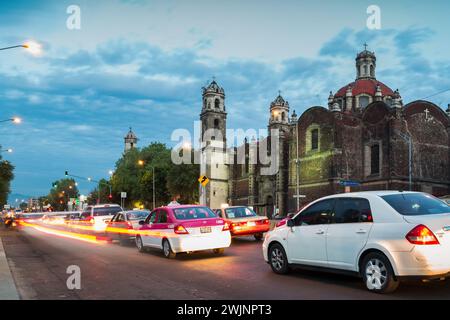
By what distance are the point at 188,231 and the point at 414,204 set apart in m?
7.16

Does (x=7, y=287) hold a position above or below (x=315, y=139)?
below

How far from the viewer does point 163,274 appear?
429 inches

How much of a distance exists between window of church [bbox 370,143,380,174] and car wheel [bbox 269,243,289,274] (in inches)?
1654

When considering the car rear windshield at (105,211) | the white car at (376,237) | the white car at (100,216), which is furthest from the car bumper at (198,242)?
the car rear windshield at (105,211)

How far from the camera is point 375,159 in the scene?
5044 cm

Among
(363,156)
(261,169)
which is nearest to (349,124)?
(363,156)

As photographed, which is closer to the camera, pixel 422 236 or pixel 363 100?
pixel 422 236

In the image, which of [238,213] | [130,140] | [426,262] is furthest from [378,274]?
[130,140]

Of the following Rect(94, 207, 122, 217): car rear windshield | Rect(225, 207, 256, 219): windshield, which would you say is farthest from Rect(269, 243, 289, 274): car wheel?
Rect(94, 207, 122, 217): car rear windshield

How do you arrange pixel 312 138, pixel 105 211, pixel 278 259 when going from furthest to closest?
pixel 312 138
pixel 105 211
pixel 278 259

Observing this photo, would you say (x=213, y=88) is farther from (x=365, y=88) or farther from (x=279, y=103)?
(x=365, y=88)

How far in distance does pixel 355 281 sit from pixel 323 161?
1767 inches

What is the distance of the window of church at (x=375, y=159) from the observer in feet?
164
